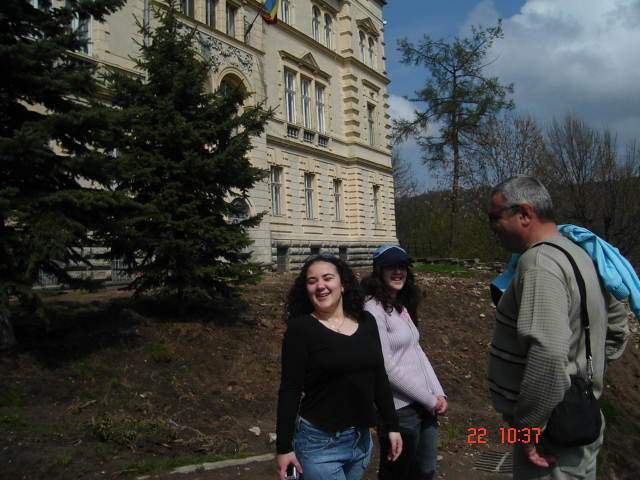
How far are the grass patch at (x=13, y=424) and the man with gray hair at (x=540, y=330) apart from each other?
4910 millimetres

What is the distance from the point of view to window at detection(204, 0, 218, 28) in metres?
19.7

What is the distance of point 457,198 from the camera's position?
29797 millimetres

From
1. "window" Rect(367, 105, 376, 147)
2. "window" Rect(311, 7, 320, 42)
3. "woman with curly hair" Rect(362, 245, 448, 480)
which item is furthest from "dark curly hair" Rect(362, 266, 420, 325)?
"window" Rect(367, 105, 376, 147)

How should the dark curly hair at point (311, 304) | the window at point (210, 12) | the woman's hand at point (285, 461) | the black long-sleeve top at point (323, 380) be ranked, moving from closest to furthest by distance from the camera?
the woman's hand at point (285, 461) < the black long-sleeve top at point (323, 380) < the dark curly hair at point (311, 304) < the window at point (210, 12)

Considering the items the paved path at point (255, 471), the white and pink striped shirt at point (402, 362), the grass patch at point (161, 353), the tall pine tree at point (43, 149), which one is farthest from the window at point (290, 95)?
the white and pink striped shirt at point (402, 362)

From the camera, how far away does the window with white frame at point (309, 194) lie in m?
25.2

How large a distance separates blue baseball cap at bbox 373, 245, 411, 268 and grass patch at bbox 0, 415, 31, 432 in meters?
4.17

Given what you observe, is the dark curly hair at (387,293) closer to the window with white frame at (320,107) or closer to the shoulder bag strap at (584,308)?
the shoulder bag strap at (584,308)

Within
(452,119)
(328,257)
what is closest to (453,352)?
(328,257)

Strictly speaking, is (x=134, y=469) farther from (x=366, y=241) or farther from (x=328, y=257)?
(x=366, y=241)

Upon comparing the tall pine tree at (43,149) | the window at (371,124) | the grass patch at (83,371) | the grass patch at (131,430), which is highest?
the window at (371,124)

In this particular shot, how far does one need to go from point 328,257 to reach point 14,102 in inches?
242

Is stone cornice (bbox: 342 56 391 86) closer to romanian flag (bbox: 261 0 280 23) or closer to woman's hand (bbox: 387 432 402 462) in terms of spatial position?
romanian flag (bbox: 261 0 280 23)

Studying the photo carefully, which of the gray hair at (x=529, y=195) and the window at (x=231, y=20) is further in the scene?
the window at (x=231, y=20)
